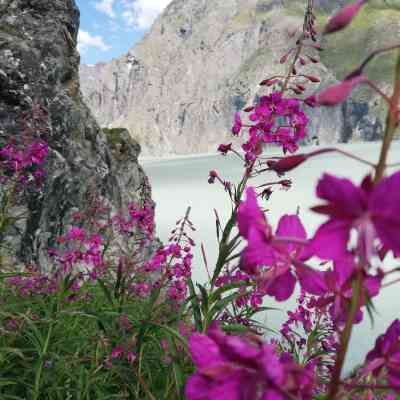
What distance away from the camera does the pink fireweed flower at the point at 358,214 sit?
24.4 inches

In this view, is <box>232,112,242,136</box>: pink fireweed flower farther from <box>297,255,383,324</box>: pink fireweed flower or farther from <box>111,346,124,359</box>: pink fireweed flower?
<box>297,255,383,324</box>: pink fireweed flower

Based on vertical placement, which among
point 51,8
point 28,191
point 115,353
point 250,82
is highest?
point 250,82

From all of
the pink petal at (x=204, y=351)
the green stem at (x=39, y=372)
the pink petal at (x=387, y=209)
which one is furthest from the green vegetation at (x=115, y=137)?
the pink petal at (x=387, y=209)

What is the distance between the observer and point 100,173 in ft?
26.5

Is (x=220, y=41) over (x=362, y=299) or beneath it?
over

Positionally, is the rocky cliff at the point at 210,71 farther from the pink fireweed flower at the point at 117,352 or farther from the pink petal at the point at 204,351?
the pink petal at the point at 204,351

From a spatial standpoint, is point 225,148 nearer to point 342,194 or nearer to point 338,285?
point 338,285

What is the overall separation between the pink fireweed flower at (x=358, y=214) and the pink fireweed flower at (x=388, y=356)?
0.99ft

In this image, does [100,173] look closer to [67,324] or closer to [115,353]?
[67,324]

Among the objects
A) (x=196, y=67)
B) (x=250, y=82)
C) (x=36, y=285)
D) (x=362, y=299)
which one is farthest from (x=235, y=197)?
(x=196, y=67)

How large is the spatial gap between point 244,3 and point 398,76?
8242 inches

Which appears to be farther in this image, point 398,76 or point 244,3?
point 244,3

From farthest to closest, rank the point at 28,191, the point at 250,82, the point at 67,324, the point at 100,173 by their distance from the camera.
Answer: the point at 250,82 → the point at 100,173 → the point at 28,191 → the point at 67,324

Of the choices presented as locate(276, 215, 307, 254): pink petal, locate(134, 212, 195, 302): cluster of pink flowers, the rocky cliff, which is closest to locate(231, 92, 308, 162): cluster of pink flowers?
locate(134, 212, 195, 302): cluster of pink flowers
